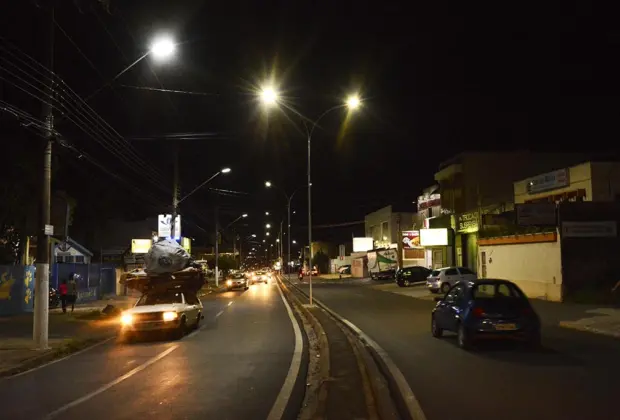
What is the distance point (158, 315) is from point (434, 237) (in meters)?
35.4

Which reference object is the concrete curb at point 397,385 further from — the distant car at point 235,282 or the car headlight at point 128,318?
the distant car at point 235,282

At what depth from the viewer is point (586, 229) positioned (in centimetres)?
2872

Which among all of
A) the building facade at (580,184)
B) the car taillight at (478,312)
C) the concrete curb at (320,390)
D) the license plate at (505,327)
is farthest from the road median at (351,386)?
the building facade at (580,184)

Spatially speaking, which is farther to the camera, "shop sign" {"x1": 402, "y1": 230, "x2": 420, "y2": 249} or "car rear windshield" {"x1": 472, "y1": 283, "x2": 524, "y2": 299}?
"shop sign" {"x1": 402, "y1": 230, "x2": 420, "y2": 249}

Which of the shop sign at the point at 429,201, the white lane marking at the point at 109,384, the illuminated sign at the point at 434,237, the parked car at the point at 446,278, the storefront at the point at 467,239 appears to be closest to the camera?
the white lane marking at the point at 109,384

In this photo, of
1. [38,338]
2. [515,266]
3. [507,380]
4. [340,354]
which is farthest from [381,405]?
[515,266]

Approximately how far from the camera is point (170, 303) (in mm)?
18516

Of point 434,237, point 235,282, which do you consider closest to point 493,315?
point 434,237

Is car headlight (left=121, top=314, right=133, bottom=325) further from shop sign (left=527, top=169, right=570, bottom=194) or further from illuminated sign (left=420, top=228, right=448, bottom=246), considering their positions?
illuminated sign (left=420, top=228, right=448, bottom=246)

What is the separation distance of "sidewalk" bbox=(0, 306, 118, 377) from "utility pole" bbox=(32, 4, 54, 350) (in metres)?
0.50

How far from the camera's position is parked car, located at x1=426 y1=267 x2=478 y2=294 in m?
38.9

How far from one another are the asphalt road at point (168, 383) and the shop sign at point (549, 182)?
72.8 feet

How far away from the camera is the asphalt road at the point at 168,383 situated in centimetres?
854

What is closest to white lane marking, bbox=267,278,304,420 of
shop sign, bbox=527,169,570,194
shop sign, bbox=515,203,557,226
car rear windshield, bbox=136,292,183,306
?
car rear windshield, bbox=136,292,183,306
